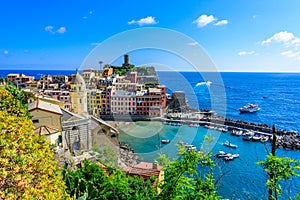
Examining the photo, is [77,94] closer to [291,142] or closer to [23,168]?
[23,168]

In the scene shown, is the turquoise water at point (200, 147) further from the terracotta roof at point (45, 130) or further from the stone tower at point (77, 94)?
the terracotta roof at point (45, 130)

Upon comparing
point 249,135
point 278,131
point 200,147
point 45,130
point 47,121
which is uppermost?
point 47,121

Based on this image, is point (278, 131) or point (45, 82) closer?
point (278, 131)

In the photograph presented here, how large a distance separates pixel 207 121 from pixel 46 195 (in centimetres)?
1986

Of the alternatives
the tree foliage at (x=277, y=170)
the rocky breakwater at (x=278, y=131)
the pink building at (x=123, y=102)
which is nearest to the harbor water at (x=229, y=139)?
the rocky breakwater at (x=278, y=131)

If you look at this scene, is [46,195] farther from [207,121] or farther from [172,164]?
[207,121]

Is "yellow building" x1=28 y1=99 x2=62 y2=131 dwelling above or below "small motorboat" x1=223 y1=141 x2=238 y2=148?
above

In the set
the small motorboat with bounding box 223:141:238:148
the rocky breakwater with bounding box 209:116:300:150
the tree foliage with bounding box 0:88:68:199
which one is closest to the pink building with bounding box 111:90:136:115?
the small motorboat with bounding box 223:141:238:148

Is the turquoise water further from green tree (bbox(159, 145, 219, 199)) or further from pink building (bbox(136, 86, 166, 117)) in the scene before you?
green tree (bbox(159, 145, 219, 199))

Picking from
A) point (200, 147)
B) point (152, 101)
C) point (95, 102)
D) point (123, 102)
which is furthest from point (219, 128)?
point (95, 102)

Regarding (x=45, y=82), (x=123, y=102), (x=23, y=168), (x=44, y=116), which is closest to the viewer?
(x=23, y=168)

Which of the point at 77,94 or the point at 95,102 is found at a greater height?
the point at 77,94

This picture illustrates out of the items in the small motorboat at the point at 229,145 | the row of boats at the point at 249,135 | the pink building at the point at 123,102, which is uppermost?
the pink building at the point at 123,102

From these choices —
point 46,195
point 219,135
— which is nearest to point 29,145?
point 46,195
